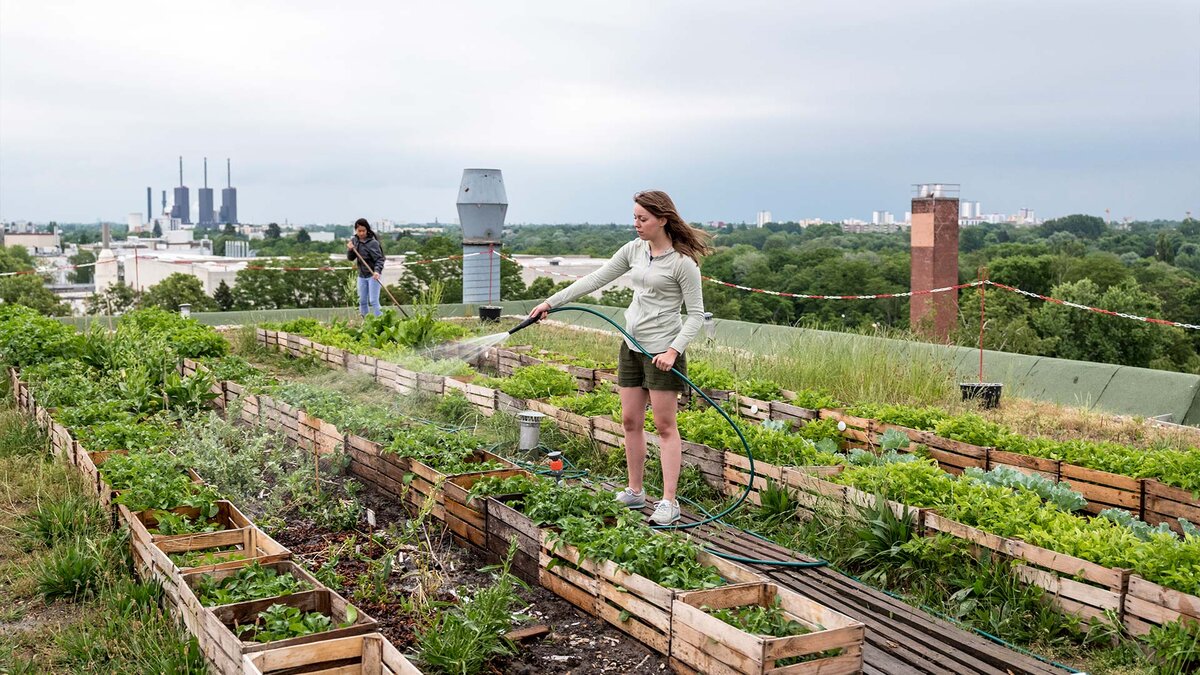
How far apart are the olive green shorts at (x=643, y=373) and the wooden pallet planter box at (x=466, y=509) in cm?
74

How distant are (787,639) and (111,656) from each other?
2464mm

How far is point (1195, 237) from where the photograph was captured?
6256cm

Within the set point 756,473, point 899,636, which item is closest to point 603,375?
point 756,473

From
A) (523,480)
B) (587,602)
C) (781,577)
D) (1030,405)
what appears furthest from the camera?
(1030,405)

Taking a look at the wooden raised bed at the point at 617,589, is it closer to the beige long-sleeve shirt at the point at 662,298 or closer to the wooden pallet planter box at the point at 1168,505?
the beige long-sleeve shirt at the point at 662,298

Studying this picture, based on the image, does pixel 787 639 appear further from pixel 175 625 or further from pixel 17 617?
pixel 17 617

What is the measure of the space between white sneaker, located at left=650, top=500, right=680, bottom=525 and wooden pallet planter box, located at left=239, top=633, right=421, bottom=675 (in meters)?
2.13

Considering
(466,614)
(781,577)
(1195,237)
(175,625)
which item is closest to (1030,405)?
(781,577)

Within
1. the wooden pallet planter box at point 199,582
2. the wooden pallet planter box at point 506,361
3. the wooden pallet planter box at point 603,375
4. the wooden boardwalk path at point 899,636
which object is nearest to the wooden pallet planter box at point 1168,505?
the wooden boardwalk path at point 899,636

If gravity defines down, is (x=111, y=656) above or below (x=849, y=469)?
below

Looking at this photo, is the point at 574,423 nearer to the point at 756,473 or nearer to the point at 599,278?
the point at 756,473

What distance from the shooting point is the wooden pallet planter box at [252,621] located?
3.31 meters

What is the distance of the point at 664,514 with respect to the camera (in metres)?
5.25

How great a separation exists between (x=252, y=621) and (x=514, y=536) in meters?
1.33
